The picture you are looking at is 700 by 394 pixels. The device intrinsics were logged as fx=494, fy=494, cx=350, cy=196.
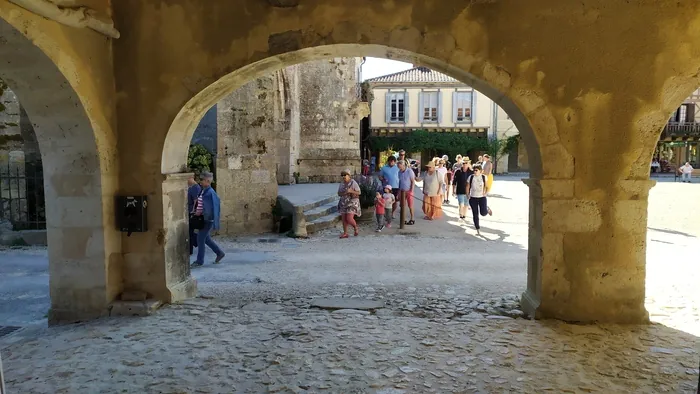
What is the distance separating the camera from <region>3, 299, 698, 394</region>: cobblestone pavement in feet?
8.68

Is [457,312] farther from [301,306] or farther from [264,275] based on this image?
[264,275]

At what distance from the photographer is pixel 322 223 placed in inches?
353

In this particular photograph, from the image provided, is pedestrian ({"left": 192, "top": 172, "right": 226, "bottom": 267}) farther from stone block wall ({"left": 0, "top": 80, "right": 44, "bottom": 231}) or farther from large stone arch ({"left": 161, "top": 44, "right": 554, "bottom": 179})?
stone block wall ({"left": 0, "top": 80, "right": 44, "bottom": 231})

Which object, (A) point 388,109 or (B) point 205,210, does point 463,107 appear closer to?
(A) point 388,109

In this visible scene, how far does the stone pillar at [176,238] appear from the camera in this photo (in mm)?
4004

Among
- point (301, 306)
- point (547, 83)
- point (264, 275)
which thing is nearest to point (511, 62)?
point (547, 83)

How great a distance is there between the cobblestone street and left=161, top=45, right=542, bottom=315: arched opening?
22.1 inches

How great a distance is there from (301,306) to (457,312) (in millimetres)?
1283

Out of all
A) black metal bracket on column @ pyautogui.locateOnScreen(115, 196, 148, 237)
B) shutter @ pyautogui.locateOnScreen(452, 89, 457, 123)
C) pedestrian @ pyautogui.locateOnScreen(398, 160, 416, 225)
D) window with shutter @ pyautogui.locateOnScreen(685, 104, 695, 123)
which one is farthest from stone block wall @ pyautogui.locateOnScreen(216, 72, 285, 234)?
window with shutter @ pyautogui.locateOnScreen(685, 104, 695, 123)

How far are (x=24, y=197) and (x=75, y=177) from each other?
18.0 feet

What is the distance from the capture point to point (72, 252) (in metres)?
3.81

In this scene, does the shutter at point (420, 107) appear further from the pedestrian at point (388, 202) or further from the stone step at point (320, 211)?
the pedestrian at point (388, 202)

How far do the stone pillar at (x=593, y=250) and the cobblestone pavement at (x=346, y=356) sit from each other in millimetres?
165

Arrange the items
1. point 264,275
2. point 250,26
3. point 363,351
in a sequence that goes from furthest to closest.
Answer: point 264,275 → point 250,26 → point 363,351
